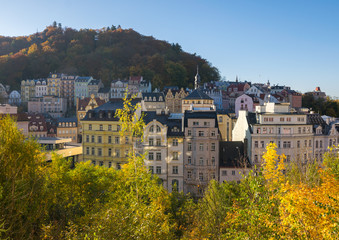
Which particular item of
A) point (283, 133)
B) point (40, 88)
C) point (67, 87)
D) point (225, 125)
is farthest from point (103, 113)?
point (40, 88)

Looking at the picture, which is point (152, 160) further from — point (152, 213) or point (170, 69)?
point (170, 69)

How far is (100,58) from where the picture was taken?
508 ft

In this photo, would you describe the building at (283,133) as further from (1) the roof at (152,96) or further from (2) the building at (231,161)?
(1) the roof at (152,96)

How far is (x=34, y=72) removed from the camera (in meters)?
148

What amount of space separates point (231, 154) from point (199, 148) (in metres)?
5.33

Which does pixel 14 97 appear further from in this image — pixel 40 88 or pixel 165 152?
pixel 165 152

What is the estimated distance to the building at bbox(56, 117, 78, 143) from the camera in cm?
8676

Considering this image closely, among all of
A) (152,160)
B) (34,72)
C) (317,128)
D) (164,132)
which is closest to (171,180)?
(152,160)

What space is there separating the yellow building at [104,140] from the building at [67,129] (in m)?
43.9

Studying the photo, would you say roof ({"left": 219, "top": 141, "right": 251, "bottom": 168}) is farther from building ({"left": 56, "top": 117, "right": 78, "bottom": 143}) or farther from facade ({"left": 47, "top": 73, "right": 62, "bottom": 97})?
facade ({"left": 47, "top": 73, "right": 62, "bottom": 97})

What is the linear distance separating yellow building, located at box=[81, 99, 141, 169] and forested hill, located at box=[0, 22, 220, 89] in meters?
81.1

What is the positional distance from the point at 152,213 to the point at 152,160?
2897 centimetres

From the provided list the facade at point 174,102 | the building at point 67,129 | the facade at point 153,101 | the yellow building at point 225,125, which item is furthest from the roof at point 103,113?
the facade at point 174,102

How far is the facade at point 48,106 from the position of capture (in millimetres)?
116688
